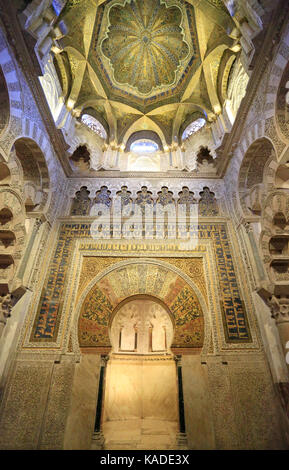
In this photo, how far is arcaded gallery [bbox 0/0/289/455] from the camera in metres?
3.75

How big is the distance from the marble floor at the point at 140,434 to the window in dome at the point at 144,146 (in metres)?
6.60

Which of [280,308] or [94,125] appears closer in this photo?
[280,308]

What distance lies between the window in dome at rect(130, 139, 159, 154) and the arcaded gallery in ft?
0.19

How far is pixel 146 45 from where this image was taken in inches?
261

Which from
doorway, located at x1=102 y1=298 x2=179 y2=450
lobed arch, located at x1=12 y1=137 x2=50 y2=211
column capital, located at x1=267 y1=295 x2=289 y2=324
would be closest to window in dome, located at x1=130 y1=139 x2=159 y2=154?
lobed arch, located at x1=12 y1=137 x2=50 y2=211

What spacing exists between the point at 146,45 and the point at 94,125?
2.51m

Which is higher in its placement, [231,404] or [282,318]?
[282,318]

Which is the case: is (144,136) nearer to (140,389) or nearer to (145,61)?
(145,61)

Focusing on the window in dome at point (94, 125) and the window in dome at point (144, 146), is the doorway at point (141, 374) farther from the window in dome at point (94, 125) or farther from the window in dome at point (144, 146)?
the window in dome at point (94, 125)

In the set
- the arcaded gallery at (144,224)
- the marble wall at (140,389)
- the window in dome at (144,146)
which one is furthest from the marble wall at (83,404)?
the window in dome at (144,146)

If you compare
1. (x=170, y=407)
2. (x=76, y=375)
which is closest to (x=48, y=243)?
(x=76, y=375)

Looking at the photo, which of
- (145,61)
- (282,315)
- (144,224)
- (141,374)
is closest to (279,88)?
(144,224)

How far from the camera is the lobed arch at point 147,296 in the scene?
426cm
